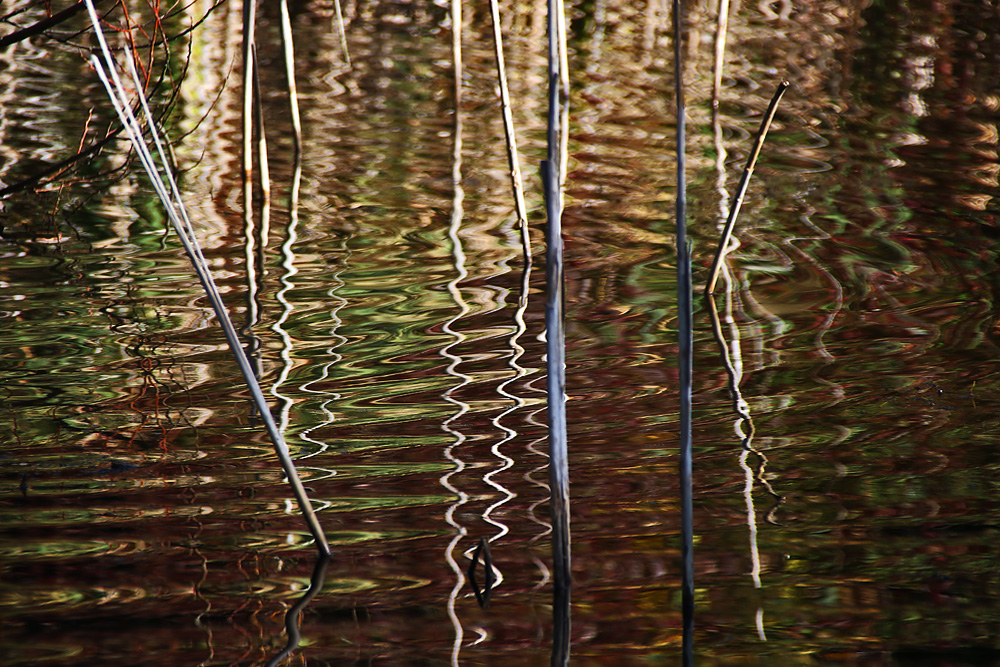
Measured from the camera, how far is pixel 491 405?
8.77 ft

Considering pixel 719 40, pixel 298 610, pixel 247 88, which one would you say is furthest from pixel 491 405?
pixel 719 40

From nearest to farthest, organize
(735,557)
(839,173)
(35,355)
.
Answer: (735,557), (35,355), (839,173)

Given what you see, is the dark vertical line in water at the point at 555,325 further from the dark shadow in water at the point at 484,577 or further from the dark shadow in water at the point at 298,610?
the dark shadow in water at the point at 298,610

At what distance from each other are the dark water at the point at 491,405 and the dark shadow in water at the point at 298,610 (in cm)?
2

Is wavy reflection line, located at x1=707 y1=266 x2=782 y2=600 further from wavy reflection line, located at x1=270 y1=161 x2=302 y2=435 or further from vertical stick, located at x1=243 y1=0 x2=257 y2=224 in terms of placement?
vertical stick, located at x1=243 y1=0 x2=257 y2=224

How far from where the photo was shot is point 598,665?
67.2 inches

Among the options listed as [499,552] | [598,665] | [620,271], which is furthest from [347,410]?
[620,271]

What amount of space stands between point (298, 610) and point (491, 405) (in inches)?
36.8

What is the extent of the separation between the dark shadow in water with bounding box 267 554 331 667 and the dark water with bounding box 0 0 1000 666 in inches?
0.8

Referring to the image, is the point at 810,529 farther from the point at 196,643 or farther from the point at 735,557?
→ the point at 196,643

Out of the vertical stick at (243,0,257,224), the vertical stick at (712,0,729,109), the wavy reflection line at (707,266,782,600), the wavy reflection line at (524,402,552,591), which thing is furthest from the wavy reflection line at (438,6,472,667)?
the vertical stick at (712,0,729,109)

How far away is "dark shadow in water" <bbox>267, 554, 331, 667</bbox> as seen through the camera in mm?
1719

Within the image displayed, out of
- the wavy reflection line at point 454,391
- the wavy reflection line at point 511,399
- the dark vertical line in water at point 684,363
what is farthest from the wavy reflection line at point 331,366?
the dark vertical line in water at point 684,363

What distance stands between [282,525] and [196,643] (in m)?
0.39
